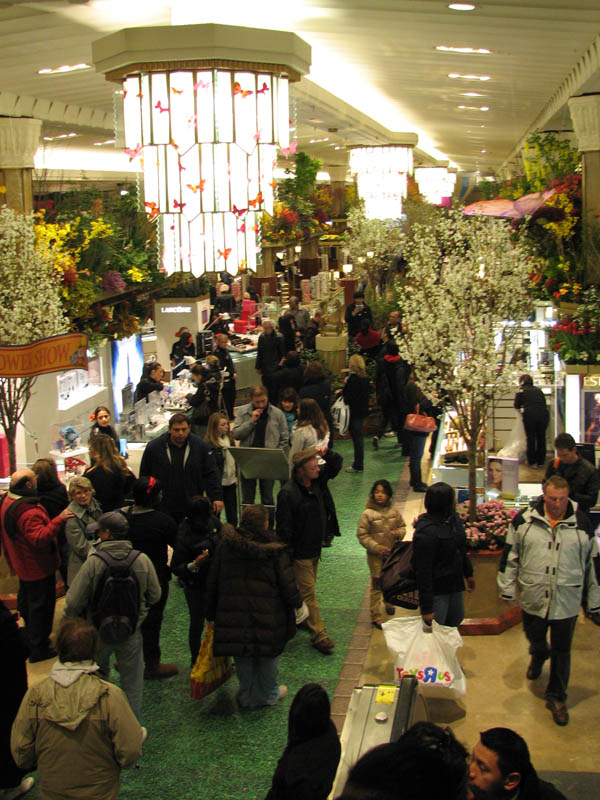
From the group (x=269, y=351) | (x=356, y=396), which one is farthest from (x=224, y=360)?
(x=356, y=396)

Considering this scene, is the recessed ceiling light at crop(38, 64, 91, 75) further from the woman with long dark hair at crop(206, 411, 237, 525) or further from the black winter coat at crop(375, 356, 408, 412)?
the black winter coat at crop(375, 356, 408, 412)

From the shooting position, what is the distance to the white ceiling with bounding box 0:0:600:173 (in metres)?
5.86

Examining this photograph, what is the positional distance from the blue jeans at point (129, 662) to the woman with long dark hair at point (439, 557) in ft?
5.04

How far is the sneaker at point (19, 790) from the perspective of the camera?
4.89m

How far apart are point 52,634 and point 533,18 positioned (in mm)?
4916

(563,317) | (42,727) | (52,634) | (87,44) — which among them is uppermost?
(87,44)

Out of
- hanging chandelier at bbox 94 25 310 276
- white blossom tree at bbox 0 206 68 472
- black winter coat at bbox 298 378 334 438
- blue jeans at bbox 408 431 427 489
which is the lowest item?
blue jeans at bbox 408 431 427 489

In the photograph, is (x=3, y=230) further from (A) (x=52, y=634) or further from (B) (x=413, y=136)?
(B) (x=413, y=136)

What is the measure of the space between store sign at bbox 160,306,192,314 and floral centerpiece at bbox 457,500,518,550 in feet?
30.3

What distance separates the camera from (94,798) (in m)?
4.04

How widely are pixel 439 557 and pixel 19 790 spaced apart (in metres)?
2.45

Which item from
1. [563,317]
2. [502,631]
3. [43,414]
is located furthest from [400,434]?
[502,631]

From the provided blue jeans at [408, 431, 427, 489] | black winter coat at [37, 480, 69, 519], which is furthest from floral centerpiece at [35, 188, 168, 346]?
blue jeans at [408, 431, 427, 489]

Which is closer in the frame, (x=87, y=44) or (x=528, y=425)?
(x=87, y=44)
